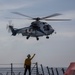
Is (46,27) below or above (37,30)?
above

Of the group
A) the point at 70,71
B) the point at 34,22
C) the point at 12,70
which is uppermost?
the point at 34,22

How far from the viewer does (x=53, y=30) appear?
46875 mm

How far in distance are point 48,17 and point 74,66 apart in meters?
44.0

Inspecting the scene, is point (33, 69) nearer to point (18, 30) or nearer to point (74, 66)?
point (74, 66)

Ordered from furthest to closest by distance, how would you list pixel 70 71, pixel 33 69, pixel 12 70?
1. pixel 33 69
2. pixel 12 70
3. pixel 70 71

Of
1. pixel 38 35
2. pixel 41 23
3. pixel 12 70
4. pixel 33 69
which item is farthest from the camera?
pixel 41 23

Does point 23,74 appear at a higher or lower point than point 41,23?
lower

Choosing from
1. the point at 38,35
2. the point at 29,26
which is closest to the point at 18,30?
the point at 29,26

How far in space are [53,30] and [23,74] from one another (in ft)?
85.9

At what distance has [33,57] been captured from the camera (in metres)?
19.4

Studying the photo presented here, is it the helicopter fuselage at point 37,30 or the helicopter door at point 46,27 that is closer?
the helicopter fuselage at point 37,30

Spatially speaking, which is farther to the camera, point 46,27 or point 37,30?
point 46,27

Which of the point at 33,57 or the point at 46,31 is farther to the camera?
the point at 46,31

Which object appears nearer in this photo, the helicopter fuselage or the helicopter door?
the helicopter fuselage
